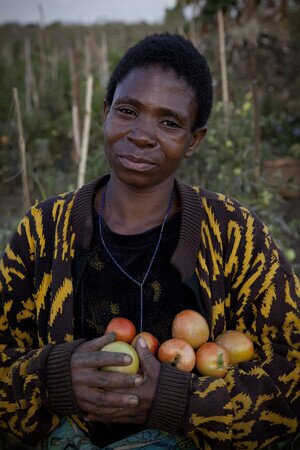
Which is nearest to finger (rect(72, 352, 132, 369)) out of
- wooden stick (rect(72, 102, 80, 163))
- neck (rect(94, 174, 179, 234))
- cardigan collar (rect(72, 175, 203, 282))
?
cardigan collar (rect(72, 175, 203, 282))

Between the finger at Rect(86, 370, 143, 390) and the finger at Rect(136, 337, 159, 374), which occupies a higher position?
the finger at Rect(136, 337, 159, 374)

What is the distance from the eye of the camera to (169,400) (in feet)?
4.43

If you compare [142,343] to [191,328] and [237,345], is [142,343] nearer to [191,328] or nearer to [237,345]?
[191,328]

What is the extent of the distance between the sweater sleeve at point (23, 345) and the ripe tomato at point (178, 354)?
0.33 metres

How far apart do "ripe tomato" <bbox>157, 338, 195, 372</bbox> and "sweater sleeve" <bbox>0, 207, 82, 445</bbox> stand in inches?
13.2

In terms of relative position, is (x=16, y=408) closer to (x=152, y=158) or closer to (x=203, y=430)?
(x=203, y=430)

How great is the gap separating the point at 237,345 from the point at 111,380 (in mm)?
426

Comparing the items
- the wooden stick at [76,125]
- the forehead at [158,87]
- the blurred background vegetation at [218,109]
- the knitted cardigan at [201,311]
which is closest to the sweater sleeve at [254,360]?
the knitted cardigan at [201,311]

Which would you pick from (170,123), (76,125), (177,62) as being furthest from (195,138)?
(76,125)

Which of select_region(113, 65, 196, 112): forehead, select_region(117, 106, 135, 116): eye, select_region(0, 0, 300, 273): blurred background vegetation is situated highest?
select_region(113, 65, 196, 112): forehead

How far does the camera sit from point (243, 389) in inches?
56.8

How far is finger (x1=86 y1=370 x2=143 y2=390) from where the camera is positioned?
1.32 m

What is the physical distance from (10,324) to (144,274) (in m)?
0.50

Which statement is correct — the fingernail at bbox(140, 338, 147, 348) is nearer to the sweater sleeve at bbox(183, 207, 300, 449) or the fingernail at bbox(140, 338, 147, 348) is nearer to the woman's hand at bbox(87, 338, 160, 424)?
the woman's hand at bbox(87, 338, 160, 424)
